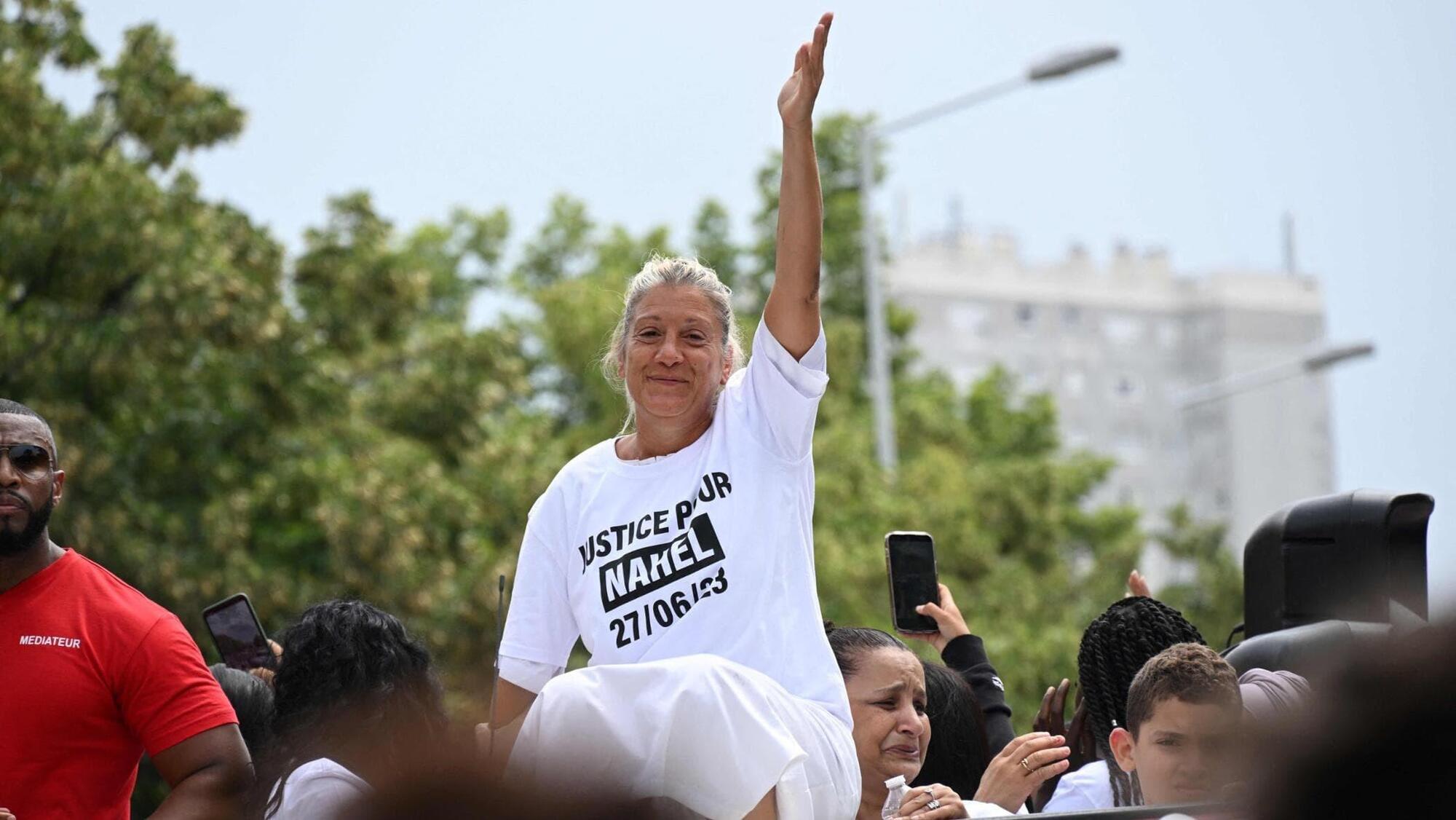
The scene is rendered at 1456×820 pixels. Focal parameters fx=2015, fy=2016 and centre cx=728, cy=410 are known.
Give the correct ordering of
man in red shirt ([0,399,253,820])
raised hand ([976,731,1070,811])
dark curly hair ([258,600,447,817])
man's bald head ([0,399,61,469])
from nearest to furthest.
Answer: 1. dark curly hair ([258,600,447,817])
2. man in red shirt ([0,399,253,820])
3. raised hand ([976,731,1070,811])
4. man's bald head ([0,399,61,469])

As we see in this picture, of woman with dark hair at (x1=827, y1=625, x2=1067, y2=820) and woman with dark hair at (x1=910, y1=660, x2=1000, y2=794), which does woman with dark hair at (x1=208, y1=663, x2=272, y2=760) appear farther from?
woman with dark hair at (x1=910, y1=660, x2=1000, y2=794)

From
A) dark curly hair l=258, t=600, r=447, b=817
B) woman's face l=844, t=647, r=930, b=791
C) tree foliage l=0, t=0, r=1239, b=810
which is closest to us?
dark curly hair l=258, t=600, r=447, b=817

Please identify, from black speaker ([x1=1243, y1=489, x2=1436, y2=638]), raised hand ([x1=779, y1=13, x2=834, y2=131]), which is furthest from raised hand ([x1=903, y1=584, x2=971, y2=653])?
raised hand ([x1=779, y1=13, x2=834, y2=131])

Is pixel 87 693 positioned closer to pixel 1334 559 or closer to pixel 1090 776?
pixel 1090 776

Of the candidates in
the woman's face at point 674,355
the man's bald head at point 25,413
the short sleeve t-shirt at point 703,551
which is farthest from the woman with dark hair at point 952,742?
the man's bald head at point 25,413

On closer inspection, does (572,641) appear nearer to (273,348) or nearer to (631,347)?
(631,347)

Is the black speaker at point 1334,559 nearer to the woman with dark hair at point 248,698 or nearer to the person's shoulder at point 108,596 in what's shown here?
the woman with dark hair at point 248,698

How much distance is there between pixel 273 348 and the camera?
13914 mm

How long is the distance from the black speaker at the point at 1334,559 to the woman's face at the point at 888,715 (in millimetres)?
1271

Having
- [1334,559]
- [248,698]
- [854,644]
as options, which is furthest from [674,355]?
[1334,559]

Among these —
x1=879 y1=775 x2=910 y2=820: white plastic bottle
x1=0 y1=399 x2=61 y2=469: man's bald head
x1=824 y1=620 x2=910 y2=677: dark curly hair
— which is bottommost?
x1=879 y1=775 x2=910 y2=820: white plastic bottle

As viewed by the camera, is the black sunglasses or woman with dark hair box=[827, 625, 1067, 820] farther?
the black sunglasses

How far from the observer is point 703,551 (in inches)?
167

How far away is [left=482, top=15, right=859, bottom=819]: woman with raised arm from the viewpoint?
142 inches
